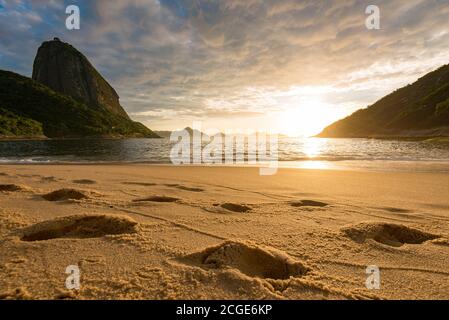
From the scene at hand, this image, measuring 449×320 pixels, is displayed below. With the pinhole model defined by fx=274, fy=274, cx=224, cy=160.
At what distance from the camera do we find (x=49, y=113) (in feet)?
419

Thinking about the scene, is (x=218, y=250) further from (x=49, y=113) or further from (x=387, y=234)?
(x=49, y=113)

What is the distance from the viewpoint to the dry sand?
7.96ft

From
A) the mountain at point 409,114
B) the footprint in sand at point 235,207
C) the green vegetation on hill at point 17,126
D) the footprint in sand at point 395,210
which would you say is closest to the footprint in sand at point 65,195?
the footprint in sand at point 235,207

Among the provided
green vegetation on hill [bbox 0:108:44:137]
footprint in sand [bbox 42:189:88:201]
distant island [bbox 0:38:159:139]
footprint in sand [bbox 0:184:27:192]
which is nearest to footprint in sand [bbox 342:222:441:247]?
footprint in sand [bbox 42:189:88:201]

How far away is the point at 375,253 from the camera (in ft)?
11.0

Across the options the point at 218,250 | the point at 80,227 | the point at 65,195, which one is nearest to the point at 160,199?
the point at 65,195

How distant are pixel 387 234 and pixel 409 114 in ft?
417

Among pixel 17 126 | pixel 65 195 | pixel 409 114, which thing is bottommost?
pixel 65 195

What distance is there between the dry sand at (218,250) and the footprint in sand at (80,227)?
1 cm

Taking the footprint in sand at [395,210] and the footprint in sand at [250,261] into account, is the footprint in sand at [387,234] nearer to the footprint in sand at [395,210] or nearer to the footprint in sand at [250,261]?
the footprint in sand at [250,261]

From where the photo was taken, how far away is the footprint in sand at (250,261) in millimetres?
2823

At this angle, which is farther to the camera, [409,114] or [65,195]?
[409,114]
